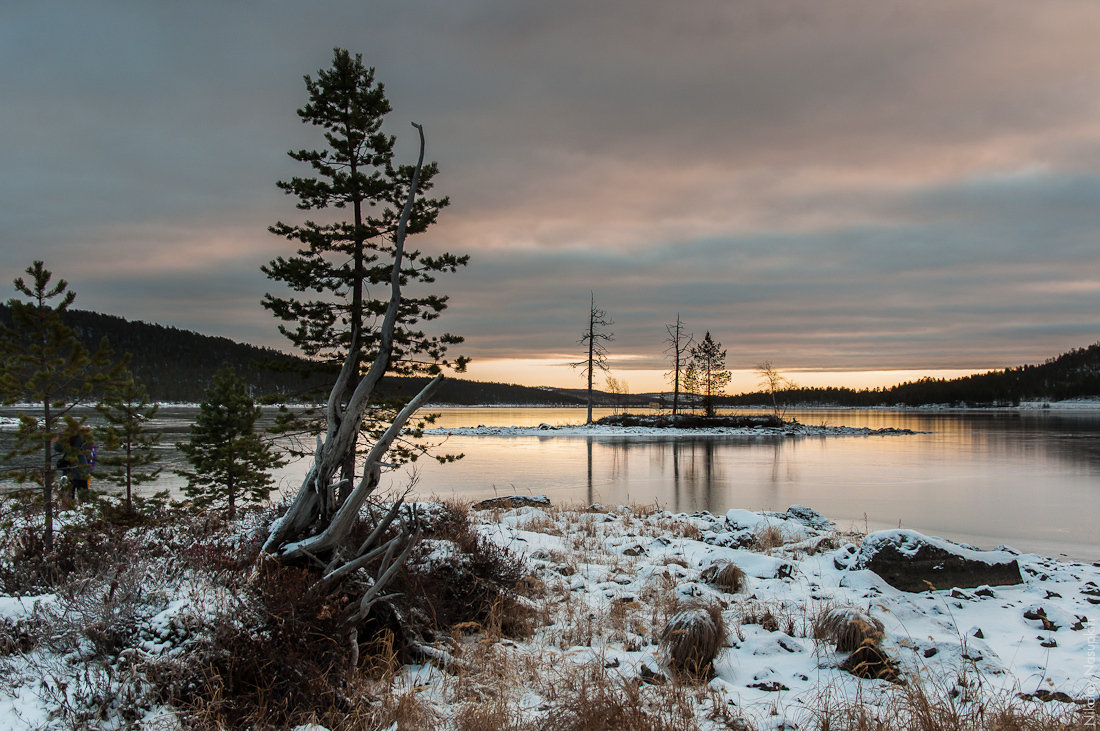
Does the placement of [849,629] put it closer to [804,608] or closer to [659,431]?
[804,608]

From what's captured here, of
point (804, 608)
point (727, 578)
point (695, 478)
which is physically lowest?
point (695, 478)

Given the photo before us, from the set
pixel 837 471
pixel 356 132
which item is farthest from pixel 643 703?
pixel 837 471

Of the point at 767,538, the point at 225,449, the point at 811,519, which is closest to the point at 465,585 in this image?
the point at 767,538

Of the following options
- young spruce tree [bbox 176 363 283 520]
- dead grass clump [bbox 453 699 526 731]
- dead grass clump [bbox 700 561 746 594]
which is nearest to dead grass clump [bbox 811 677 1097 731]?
dead grass clump [bbox 453 699 526 731]

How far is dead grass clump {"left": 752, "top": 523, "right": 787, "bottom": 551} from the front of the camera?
31.6ft

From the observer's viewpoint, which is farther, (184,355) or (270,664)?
(184,355)

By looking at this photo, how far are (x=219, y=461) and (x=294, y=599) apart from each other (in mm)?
12680

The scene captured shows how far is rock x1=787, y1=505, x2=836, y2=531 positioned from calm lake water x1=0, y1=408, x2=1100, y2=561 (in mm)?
779

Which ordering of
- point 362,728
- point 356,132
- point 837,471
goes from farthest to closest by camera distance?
point 837,471, point 356,132, point 362,728

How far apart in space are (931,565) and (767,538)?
277cm

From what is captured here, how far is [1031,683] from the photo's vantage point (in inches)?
178

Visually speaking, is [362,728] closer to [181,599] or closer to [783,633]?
[181,599]

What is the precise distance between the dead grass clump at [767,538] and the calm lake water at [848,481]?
10.9ft

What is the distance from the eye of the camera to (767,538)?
987 cm
